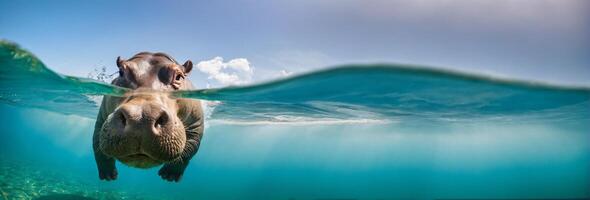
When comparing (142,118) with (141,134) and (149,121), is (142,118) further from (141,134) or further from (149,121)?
(141,134)

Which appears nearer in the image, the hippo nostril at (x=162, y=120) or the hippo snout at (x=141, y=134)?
the hippo snout at (x=141, y=134)

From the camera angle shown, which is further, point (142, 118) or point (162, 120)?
point (162, 120)

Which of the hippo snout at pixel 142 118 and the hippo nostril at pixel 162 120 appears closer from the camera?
the hippo snout at pixel 142 118

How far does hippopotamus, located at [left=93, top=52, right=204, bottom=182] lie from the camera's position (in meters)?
4.54

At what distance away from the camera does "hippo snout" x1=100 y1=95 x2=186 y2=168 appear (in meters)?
4.50

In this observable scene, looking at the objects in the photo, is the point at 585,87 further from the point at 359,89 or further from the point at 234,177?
the point at 234,177

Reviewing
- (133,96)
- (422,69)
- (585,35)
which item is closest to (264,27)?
(422,69)

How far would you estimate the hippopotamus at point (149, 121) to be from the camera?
454cm

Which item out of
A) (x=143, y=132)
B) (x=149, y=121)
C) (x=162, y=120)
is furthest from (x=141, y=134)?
(x=162, y=120)

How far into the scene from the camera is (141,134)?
14.7ft

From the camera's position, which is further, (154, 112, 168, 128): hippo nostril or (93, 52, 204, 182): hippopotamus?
(154, 112, 168, 128): hippo nostril

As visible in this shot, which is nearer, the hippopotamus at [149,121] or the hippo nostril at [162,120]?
the hippopotamus at [149,121]

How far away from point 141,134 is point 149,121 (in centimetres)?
17

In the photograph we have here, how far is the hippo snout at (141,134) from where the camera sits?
14.8ft
